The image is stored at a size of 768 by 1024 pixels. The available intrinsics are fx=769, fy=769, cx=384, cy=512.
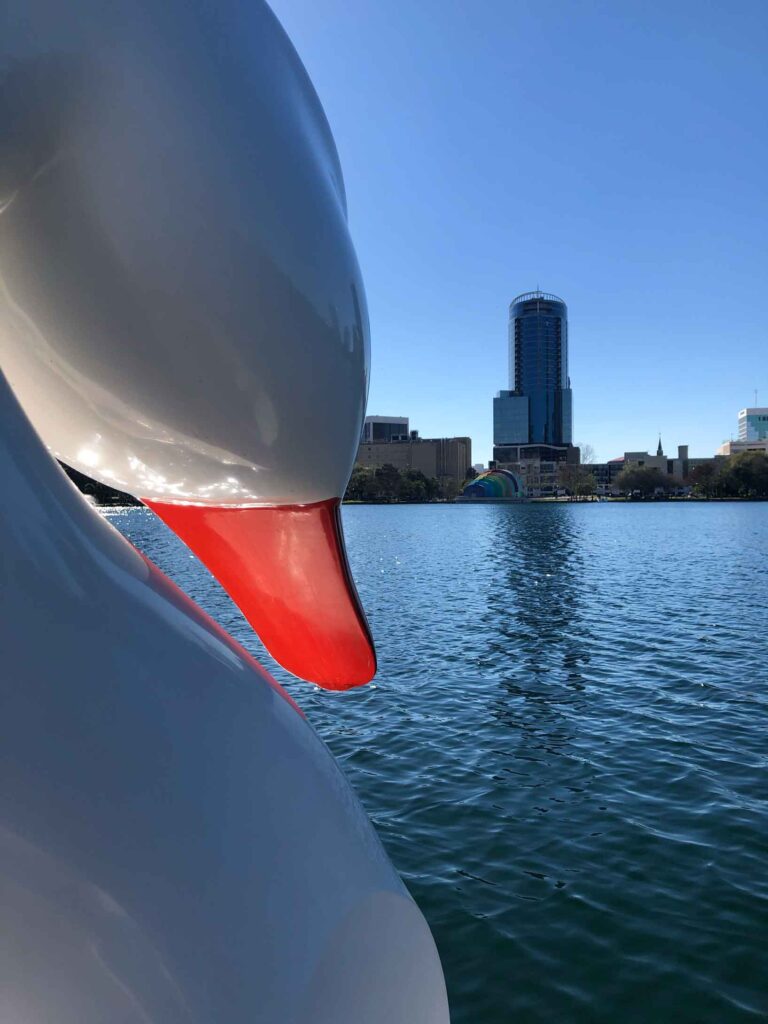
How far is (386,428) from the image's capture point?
5246 inches

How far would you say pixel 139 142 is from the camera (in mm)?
1003

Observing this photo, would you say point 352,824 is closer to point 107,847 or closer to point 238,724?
point 238,724

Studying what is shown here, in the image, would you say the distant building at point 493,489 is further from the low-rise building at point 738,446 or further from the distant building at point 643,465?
the low-rise building at point 738,446

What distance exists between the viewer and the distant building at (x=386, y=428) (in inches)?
5030

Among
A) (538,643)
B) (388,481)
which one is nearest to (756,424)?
(388,481)

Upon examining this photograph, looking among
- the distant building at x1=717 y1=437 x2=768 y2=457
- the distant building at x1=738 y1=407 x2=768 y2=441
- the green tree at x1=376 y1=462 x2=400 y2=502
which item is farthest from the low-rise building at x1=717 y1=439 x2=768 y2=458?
the green tree at x1=376 y1=462 x2=400 y2=502

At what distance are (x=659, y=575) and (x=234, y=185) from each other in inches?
804

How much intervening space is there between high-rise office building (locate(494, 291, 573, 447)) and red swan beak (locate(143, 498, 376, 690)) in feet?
437

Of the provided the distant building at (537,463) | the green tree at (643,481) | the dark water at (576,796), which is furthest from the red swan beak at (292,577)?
the distant building at (537,463)

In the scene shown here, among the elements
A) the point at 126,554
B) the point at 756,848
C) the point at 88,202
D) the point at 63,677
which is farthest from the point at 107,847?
the point at 756,848

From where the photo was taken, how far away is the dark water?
369 centimetres

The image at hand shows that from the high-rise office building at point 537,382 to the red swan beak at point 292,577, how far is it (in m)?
133

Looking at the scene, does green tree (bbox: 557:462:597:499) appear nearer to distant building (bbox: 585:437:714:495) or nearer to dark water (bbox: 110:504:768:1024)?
distant building (bbox: 585:437:714:495)

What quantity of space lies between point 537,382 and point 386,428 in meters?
28.1
